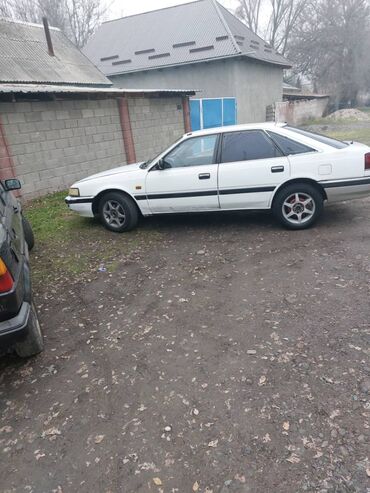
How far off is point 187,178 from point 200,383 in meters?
3.49

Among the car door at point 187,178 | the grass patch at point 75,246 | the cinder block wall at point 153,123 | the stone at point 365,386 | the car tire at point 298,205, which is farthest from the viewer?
the cinder block wall at point 153,123

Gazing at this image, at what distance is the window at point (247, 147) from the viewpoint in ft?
17.6

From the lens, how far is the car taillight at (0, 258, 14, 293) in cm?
260

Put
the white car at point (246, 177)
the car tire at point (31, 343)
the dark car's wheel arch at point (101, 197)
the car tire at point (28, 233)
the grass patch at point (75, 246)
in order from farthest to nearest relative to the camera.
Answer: the dark car's wheel arch at point (101, 197), the car tire at point (28, 233), the white car at point (246, 177), the grass patch at point (75, 246), the car tire at point (31, 343)

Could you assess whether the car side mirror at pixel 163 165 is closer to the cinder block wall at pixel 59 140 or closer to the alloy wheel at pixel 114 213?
the alloy wheel at pixel 114 213

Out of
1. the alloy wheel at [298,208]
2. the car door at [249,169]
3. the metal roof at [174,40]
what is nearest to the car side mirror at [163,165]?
the car door at [249,169]

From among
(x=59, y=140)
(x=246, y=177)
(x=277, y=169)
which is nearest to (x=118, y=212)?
(x=246, y=177)

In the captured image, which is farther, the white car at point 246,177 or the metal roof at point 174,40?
the metal roof at point 174,40

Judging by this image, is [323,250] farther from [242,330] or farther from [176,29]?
[176,29]

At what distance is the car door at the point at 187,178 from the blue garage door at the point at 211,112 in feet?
29.8

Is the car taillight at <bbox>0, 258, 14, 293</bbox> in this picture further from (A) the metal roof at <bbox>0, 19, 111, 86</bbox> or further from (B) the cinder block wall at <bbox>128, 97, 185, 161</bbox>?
(A) the metal roof at <bbox>0, 19, 111, 86</bbox>

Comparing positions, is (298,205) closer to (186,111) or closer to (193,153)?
(193,153)

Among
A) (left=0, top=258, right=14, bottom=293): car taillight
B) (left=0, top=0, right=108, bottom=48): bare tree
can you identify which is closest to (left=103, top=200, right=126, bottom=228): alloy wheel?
(left=0, top=258, right=14, bottom=293): car taillight

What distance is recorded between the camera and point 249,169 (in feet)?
17.6
